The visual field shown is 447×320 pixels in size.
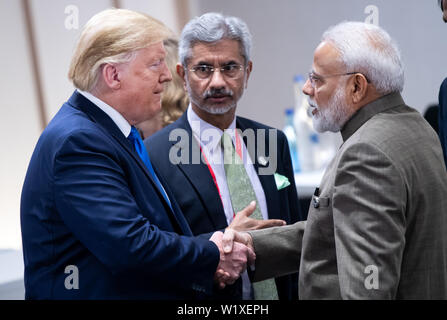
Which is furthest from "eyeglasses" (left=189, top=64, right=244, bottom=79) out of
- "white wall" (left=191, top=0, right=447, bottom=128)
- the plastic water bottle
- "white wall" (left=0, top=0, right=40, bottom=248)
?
"white wall" (left=191, top=0, right=447, bottom=128)

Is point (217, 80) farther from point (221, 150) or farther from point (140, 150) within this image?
point (140, 150)

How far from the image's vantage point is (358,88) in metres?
1.51

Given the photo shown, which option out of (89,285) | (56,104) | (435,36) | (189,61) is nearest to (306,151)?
(435,36)

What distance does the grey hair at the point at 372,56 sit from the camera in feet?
4.85

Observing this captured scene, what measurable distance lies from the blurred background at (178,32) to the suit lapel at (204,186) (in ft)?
2.72

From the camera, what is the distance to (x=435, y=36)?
342 cm

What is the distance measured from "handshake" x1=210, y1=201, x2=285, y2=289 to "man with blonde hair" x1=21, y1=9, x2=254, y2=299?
0.21 feet

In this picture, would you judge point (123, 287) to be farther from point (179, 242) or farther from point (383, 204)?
point (383, 204)

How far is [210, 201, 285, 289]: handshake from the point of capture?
1.67m

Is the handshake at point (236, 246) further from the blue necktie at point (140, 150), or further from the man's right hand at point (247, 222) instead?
the blue necktie at point (140, 150)

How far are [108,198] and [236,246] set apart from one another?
49 cm

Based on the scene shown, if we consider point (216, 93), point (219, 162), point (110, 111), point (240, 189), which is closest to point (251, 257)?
point (240, 189)

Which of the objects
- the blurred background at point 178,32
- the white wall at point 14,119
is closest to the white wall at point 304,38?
the blurred background at point 178,32

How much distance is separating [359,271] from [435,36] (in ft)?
8.11
